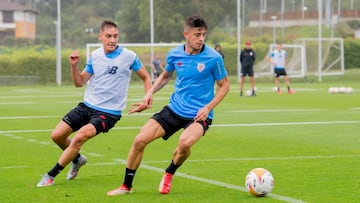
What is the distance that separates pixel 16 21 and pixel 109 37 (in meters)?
102

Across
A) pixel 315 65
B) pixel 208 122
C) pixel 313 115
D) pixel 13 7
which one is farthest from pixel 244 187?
Answer: pixel 13 7

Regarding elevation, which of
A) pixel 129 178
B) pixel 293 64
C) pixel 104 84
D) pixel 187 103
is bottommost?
pixel 293 64

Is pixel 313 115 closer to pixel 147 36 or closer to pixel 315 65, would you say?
pixel 315 65

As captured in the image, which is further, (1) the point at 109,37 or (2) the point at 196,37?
(1) the point at 109,37

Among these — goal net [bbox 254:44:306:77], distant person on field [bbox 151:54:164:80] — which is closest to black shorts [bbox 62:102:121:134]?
distant person on field [bbox 151:54:164:80]

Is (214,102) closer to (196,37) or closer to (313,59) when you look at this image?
(196,37)

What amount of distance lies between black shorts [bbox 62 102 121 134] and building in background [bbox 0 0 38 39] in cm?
9924

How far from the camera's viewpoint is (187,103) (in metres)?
10.8

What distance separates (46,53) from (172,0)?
23938 millimetres

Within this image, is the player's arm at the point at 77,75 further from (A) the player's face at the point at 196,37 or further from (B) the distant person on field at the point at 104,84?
(A) the player's face at the point at 196,37

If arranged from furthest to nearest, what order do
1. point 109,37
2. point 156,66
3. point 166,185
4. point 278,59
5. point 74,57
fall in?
1. point 156,66
2. point 278,59
3. point 109,37
4. point 74,57
5. point 166,185

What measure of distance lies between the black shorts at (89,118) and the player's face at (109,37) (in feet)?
2.61

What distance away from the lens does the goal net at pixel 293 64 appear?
57094 mm

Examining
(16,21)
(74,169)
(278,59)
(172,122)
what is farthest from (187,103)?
(16,21)
